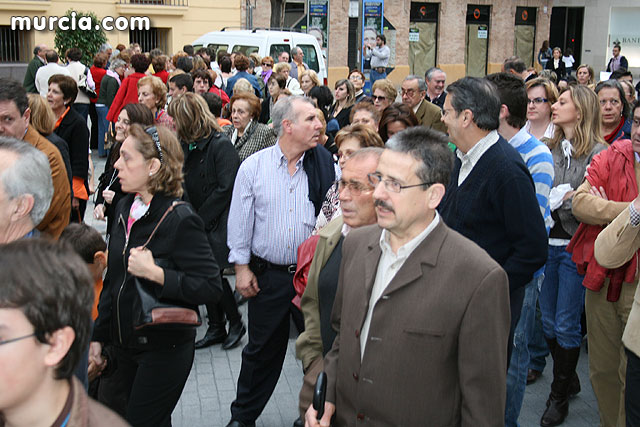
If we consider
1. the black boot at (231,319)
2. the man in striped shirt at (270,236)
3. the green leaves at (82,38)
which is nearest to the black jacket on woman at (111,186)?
the black boot at (231,319)

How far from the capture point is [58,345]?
213 centimetres

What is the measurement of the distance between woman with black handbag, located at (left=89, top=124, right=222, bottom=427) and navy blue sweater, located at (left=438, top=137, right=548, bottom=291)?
1.32 m

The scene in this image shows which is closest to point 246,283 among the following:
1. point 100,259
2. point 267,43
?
point 100,259

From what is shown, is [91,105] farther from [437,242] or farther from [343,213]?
[437,242]

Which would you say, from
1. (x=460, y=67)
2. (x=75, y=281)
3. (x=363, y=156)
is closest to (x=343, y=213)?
(x=363, y=156)

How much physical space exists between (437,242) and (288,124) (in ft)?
7.33

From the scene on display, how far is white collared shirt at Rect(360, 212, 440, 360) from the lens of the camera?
3.03 meters

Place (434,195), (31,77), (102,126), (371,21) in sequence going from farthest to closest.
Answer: (371,21) → (102,126) → (31,77) → (434,195)

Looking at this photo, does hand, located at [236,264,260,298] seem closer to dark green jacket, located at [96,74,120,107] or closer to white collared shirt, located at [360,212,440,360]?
white collared shirt, located at [360,212,440,360]

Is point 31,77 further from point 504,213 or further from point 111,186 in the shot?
point 504,213

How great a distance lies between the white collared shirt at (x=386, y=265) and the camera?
3.03 m

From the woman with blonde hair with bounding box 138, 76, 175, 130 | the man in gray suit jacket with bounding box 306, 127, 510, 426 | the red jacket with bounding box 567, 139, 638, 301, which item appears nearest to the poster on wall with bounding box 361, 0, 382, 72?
the woman with blonde hair with bounding box 138, 76, 175, 130

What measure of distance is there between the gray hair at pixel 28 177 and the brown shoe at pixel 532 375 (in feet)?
12.8

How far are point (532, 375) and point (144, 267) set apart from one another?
11.2ft
